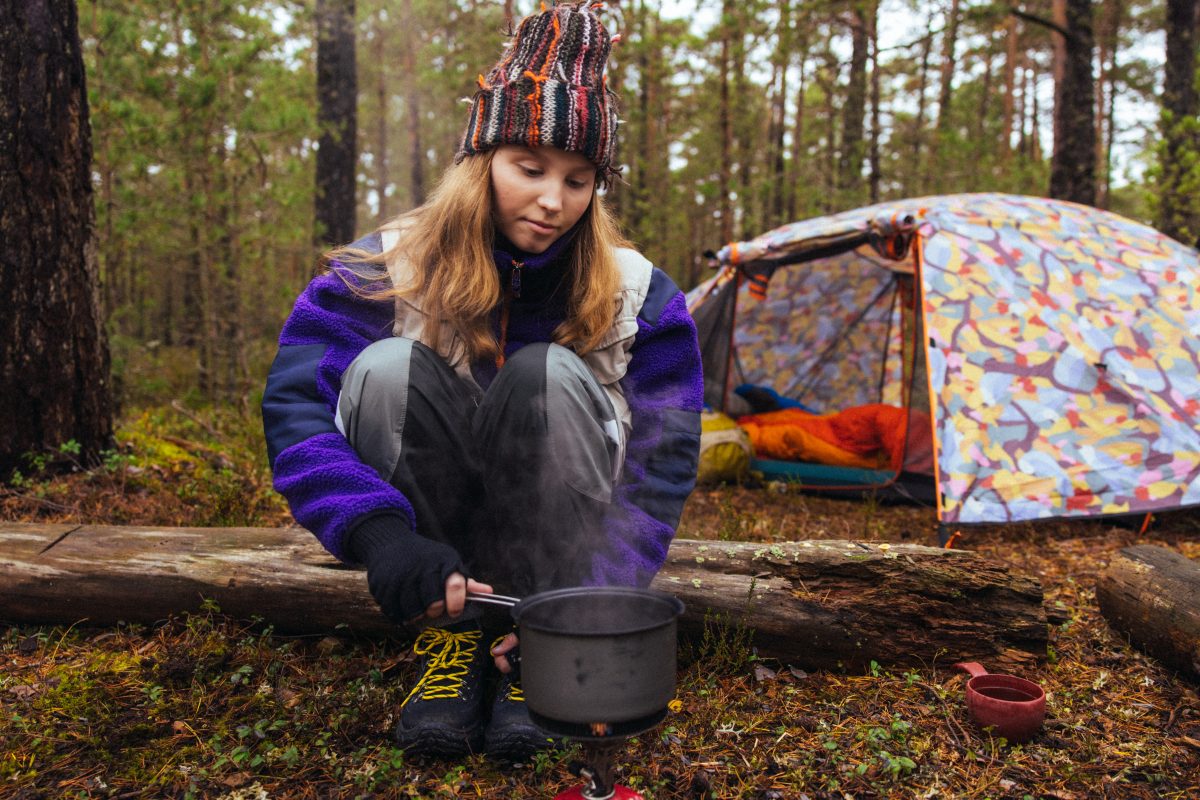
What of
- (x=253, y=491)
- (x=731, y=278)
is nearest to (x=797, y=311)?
(x=731, y=278)

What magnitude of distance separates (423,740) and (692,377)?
95cm

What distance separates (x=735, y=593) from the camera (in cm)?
204

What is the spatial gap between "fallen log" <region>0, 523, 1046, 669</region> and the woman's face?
0.94 metres

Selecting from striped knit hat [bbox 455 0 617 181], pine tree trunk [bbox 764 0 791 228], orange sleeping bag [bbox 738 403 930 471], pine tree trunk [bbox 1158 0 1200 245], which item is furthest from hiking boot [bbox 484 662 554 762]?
pine tree trunk [bbox 764 0 791 228]

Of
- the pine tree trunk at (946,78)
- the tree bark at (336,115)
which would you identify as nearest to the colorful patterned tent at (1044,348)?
the tree bark at (336,115)

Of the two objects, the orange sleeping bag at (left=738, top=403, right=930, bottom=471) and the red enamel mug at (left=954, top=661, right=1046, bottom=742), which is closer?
the red enamel mug at (left=954, top=661, right=1046, bottom=742)

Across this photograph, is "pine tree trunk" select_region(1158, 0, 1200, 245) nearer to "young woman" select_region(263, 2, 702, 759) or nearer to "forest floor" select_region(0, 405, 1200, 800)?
"forest floor" select_region(0, 405, 1200, 800)

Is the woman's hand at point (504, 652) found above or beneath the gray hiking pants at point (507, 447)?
beneath

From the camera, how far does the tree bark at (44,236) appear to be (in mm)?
2852

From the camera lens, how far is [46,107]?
9.61 feet

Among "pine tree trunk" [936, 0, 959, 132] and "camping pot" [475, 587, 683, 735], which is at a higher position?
"pine tree trunk" [936, 0, 959, 132]

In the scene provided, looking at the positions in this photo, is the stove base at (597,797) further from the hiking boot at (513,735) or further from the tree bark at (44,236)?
the tree bark at (44,236)

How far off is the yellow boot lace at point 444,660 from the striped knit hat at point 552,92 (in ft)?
3.52

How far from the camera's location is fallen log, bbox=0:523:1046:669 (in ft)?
6.63
